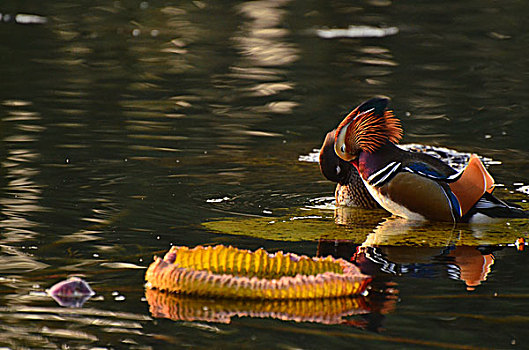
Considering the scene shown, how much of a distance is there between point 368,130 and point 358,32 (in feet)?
41.6

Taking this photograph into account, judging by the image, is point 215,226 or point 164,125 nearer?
point 215,226

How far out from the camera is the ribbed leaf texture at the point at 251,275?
5.57 metres

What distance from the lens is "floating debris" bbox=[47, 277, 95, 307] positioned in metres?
5.59

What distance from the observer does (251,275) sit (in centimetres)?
571

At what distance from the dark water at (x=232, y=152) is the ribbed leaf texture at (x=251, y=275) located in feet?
0.55

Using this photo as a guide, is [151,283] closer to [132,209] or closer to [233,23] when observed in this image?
[132,209]

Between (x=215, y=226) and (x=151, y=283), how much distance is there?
1733 mm

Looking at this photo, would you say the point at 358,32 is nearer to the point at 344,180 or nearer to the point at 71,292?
the point at 344,180

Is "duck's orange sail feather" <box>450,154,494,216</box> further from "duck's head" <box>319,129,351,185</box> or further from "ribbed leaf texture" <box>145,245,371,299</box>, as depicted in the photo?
"ribbed leaf texture" <box>145,245,371,299</box>

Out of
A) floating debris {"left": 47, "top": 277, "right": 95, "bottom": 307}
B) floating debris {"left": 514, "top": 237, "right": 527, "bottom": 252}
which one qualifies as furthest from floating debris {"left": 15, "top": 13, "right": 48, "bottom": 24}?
floating debris {"left": 47, "top": 277, "right": 95, "bottom": 307}

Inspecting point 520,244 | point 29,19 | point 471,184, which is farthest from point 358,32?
point 520,244

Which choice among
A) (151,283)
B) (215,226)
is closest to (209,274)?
(151,283)

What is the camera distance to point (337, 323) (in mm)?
5270

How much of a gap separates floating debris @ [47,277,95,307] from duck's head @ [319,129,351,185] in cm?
336
